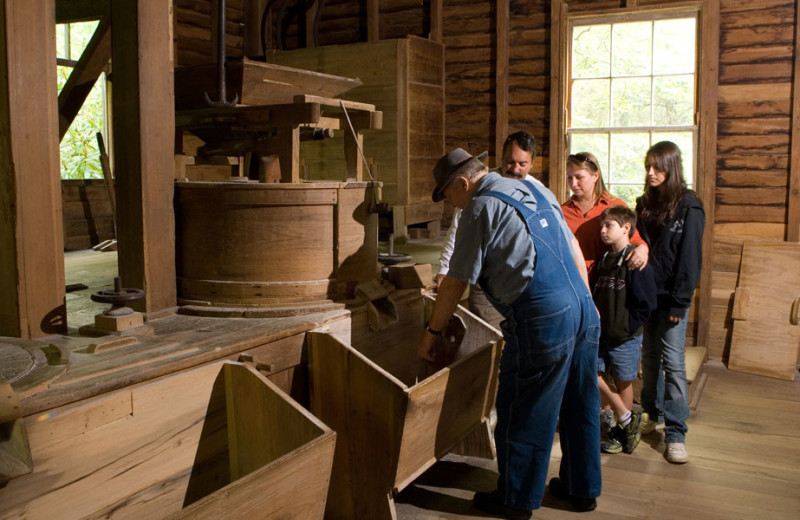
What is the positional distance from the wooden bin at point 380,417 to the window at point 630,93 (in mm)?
3764

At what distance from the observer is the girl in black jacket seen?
166 inches

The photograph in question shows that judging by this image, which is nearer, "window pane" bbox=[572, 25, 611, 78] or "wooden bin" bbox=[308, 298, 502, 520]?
"wooden bin" bbox=[308, 298, 502, 520]

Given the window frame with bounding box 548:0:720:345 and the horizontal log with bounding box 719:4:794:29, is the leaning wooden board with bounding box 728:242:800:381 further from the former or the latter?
the horizontal log with bounding box 719:4:794:29

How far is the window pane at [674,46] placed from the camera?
6.65m

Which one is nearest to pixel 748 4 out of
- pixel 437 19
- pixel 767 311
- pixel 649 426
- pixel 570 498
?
pixel 767 311

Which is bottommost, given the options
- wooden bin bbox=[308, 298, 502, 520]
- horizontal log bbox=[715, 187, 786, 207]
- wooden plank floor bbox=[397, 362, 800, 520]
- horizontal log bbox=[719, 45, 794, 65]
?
wooden plank floor bbox=[397, 362, 800, 520]

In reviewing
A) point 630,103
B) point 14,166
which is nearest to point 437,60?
A: point 630,103

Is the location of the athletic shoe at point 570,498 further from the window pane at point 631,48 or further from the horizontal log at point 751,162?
the window pane at point 631,48

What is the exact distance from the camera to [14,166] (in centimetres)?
291

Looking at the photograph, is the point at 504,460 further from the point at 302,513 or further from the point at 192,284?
the point at 192,284

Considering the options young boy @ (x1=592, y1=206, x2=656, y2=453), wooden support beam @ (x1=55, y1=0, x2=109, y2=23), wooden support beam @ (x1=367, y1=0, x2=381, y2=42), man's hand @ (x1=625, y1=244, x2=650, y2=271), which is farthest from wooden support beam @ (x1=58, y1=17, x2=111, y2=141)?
wooden support beam @ (x1=367, y1=0, x2=381, y2=42)

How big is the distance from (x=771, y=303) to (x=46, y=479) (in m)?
5.85

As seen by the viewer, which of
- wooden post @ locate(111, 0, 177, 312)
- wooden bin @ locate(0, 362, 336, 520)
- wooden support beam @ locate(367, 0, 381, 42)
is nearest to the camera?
wooden bin @ locate(0, 362, 336, 520)

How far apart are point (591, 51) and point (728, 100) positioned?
132 cm
